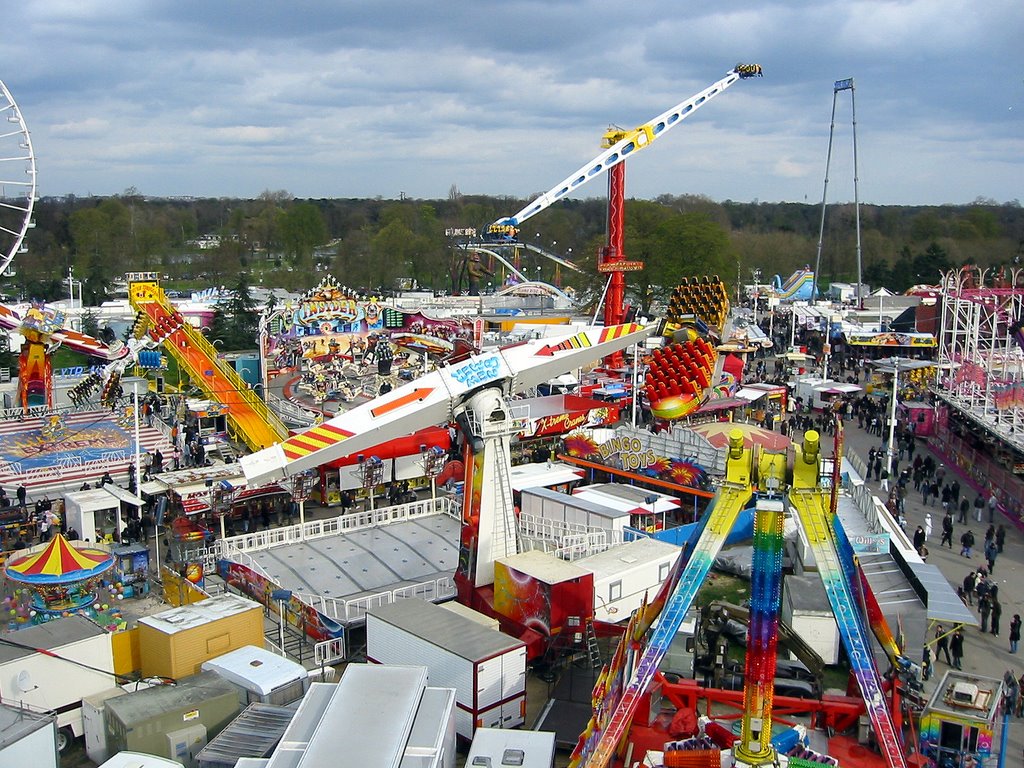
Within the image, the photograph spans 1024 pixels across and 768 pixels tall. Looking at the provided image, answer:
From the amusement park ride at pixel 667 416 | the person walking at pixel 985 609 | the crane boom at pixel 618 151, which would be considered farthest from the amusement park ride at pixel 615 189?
the person walking at pixel 985 609

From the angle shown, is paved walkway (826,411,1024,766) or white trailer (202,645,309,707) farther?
paved walkway (826,411,1024,766)

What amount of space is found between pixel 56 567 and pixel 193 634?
11.8ft

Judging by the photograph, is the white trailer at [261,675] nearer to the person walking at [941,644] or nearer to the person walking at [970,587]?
the person walking at [941,644]

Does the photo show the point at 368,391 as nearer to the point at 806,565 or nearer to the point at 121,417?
the point at 121,417

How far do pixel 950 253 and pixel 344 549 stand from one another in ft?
247

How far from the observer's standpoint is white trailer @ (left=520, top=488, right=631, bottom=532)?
19750 mm

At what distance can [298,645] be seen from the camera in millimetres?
15539

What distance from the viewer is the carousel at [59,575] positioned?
611 inches

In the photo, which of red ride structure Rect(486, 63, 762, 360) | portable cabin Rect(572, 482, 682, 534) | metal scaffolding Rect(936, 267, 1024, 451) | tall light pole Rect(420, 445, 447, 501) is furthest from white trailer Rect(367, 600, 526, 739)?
red ride structure Rect(486, 63, 762, 360)

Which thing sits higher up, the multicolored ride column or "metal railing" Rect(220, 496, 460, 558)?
the multicolored ride column

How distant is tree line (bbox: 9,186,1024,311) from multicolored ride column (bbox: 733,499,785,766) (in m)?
46.9

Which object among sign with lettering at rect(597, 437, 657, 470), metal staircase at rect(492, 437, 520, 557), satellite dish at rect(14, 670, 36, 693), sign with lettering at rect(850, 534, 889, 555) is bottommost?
satellite dish at rect(14, 670, 36, 693)

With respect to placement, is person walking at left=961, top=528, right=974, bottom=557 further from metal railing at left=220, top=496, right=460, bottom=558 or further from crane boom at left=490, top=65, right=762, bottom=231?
crane boom at left=490, top=65, right=762, bottom=231

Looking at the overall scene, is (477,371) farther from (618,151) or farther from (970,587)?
(618,151)
